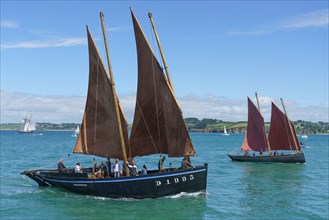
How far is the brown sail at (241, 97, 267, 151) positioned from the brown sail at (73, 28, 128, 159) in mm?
43518

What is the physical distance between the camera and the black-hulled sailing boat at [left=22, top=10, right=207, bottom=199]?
36344 mm

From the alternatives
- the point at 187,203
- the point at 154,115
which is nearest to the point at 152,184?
the point at 187,203

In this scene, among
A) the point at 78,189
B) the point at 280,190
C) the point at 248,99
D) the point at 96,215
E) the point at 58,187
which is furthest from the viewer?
the point at 248,99

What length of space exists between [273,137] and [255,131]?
12.6ft

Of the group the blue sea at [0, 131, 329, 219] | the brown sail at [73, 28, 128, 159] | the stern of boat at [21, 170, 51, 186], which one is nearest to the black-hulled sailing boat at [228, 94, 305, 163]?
the blue sea at [0, 131, 329, 219]

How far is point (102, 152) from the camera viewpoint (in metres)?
40.2

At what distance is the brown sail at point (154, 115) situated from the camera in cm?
3691

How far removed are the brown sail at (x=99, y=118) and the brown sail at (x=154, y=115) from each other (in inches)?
62.5

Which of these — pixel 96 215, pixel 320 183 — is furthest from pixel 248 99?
pixel 96 215

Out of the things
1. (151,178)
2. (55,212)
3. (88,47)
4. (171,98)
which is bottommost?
(55,212)

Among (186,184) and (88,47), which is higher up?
(88,47)

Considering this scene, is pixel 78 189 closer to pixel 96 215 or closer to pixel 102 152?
pixel 102 152

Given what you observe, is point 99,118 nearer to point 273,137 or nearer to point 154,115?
point 154,115

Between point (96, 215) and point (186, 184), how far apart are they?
821 cm
